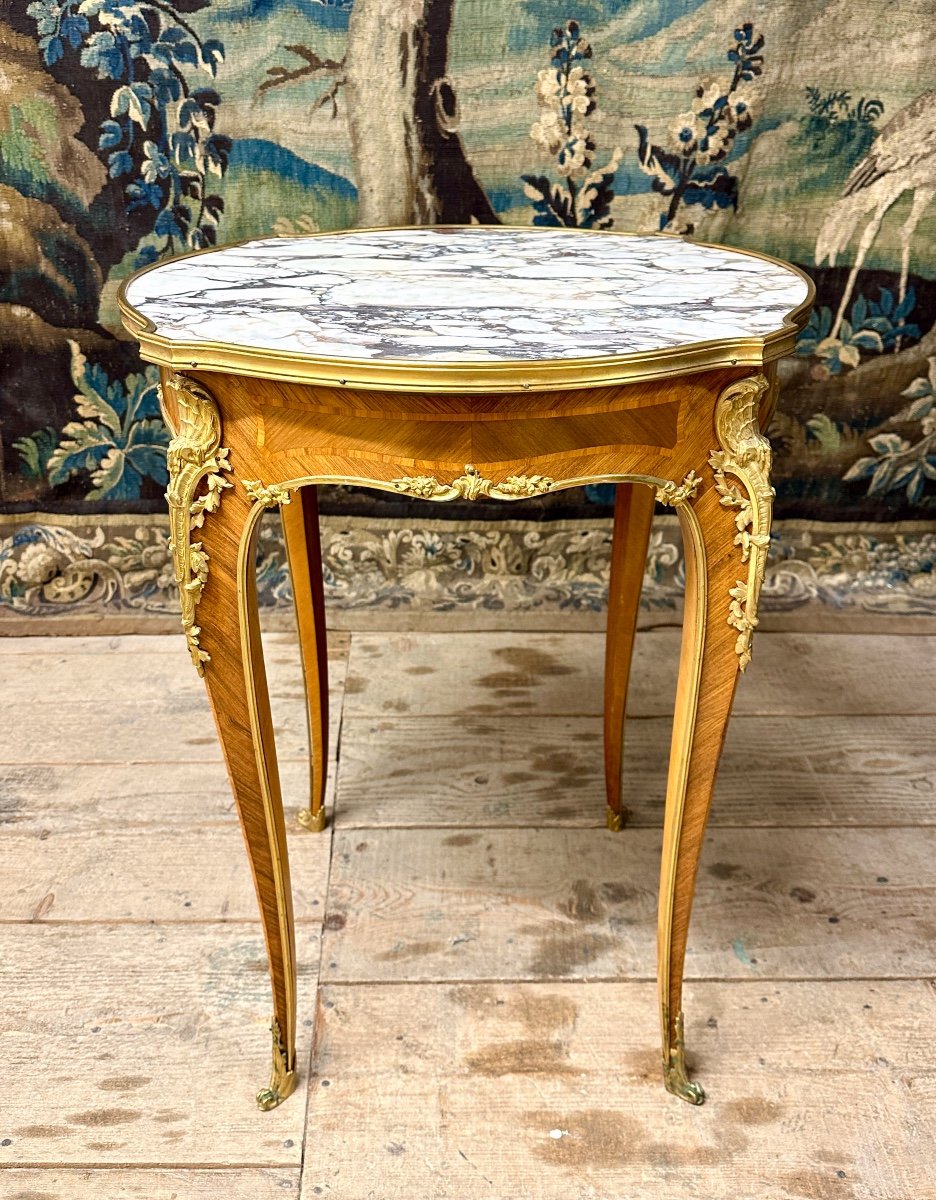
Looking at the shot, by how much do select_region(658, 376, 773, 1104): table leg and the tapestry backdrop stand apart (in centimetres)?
104

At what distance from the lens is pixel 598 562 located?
213cm

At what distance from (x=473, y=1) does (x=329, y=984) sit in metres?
1.49

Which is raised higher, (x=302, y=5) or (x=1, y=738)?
(x=302, y=5)

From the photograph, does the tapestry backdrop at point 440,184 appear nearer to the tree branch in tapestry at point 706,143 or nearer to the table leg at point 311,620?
the tree branch in tapestry at point 706,143

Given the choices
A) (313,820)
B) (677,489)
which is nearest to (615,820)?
(313,820)

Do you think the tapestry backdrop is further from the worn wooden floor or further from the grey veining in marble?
the grey veining in marble

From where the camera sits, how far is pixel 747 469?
3.07 ft

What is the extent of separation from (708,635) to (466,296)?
38 cm

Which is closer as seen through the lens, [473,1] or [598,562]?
[473,1]

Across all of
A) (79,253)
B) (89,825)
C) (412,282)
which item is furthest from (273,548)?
(412,282)

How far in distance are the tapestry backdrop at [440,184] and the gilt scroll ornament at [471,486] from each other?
3.82 ft

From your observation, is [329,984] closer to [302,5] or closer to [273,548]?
[273,548]

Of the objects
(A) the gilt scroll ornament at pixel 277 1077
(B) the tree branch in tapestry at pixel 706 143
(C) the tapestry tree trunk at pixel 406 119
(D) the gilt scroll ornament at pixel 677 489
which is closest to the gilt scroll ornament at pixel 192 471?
(D) the gilt scroll ornament at pixel 677 489

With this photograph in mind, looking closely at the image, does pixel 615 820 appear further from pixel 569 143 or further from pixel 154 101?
pixel 154 101
